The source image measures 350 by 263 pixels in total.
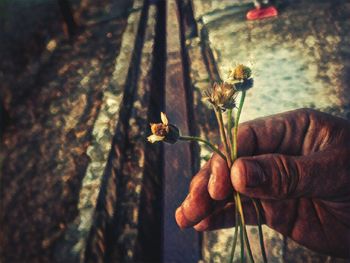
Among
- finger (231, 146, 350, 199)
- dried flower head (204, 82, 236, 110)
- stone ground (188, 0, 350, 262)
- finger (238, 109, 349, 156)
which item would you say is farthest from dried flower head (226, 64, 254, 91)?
stone ground (188, 0, 350, 262)

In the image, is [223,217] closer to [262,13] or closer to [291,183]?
[291,183]

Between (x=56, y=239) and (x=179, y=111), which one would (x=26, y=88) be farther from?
(x=56, y=239)

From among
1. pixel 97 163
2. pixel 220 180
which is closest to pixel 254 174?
pixel 220 180

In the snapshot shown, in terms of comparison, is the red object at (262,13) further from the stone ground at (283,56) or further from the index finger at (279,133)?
the index finger at (279,133)

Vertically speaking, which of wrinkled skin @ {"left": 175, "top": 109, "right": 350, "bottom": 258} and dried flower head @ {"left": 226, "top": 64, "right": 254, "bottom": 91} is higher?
dried flower head @ {"left": 226, "top": 64, "right": 254, "bottom": 91}

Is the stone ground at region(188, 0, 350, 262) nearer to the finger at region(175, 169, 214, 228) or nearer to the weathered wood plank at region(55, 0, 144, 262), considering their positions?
the finger at region(175, 169, 214, 228)

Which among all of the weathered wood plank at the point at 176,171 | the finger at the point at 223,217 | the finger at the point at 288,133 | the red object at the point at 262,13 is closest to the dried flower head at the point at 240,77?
the finger at the point at 288,133
